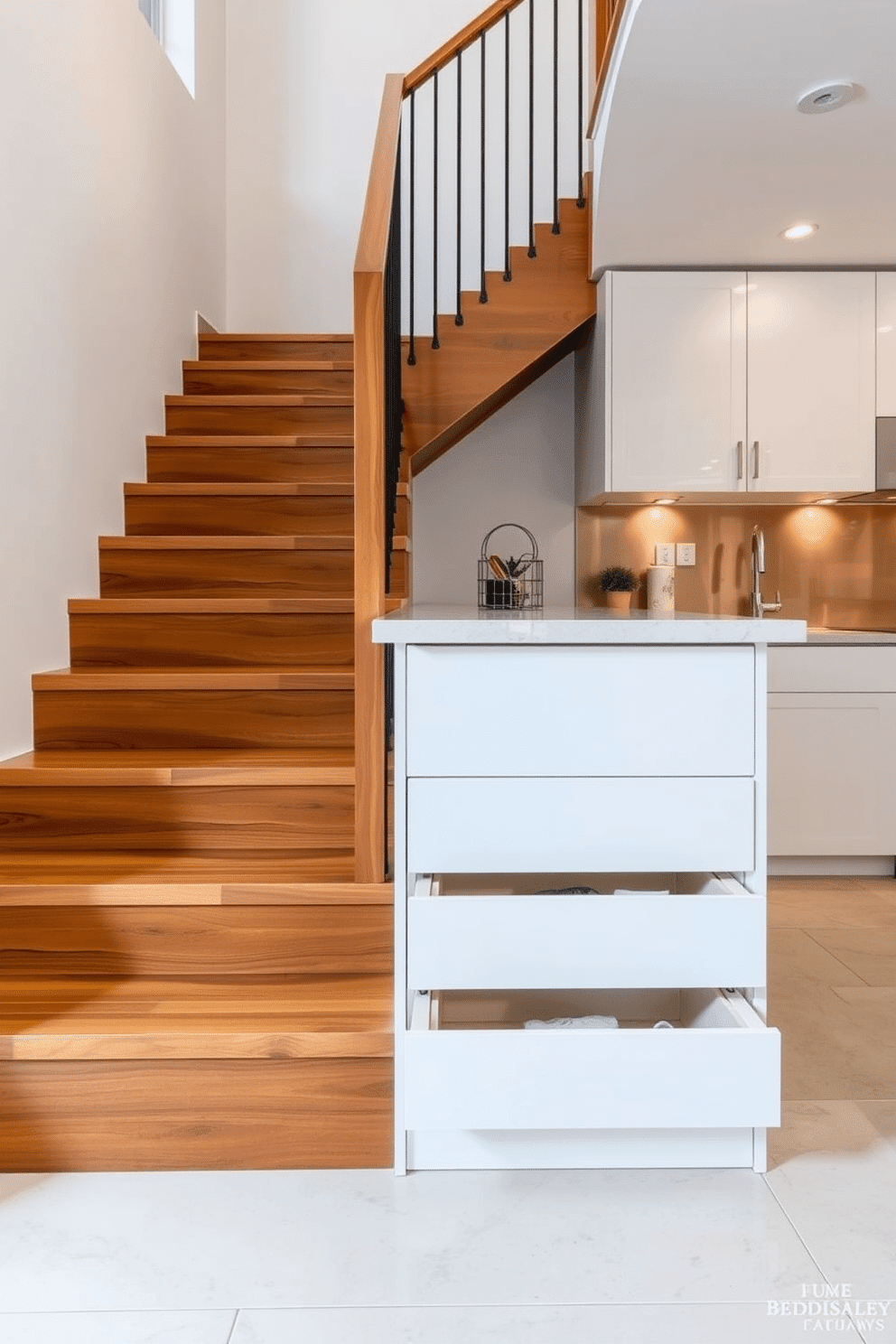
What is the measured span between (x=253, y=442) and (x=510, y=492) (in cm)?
129

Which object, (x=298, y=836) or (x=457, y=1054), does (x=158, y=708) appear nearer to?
(x=298, y=836)

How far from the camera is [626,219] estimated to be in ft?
11.1

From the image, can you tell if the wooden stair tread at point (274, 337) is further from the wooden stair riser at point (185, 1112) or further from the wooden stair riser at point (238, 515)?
the wooden stair riser at point (185, 1112)

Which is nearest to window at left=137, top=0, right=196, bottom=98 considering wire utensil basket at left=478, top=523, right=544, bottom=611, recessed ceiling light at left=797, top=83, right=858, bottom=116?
wire utensil basket at left=478, top=523, right=544, bottom=611

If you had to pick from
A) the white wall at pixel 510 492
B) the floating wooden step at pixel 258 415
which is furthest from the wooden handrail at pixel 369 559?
the white wall at pixel 510 492

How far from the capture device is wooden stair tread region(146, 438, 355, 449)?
3543mm

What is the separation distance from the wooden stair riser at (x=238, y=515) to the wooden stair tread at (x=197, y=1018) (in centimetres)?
163

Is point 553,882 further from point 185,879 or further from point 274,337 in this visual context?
point 274,337

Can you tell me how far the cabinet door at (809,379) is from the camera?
12.5 feet

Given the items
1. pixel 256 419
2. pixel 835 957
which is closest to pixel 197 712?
pixel 256 419

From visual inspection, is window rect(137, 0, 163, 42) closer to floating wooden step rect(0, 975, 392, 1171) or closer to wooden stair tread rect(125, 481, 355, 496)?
wooden stair tread rect(125, 481, 355, 496)

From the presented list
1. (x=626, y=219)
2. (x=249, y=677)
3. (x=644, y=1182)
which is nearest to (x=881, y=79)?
(x=626, y=219)

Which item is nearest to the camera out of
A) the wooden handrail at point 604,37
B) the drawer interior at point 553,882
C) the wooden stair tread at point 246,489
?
the drawer interior at point 553,882

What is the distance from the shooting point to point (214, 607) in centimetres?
286
